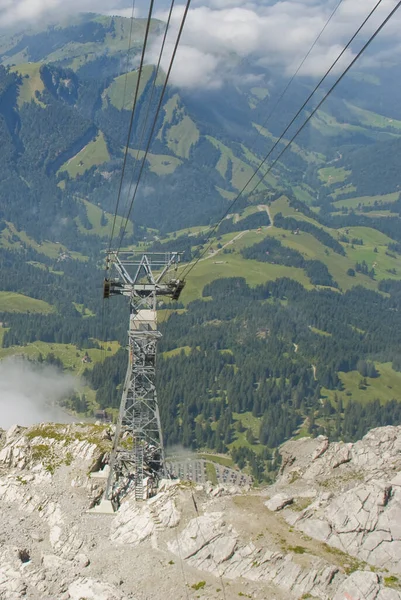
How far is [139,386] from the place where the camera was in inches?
2702

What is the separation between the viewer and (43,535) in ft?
206

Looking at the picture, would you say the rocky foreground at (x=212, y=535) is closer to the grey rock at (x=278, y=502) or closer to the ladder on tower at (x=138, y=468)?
the grey rock at (x=278, y=502)

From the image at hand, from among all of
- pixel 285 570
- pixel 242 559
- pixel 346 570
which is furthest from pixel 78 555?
pixel 346 570

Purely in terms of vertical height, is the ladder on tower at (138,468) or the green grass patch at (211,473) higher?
the ladder on tower at (138,468)

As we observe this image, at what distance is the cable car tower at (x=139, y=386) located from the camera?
66.9 meters

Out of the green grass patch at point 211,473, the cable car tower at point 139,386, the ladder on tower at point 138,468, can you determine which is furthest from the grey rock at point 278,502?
the green grass patch at point 211,473

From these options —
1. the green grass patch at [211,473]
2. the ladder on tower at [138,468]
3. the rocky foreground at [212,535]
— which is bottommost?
the green grass patch at [211,473]

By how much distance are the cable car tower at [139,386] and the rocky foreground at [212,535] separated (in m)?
2.77

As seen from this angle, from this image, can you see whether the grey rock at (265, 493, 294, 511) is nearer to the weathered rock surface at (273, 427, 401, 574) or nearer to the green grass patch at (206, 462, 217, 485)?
the weathered rock surface at (273, 427, 401, 574)

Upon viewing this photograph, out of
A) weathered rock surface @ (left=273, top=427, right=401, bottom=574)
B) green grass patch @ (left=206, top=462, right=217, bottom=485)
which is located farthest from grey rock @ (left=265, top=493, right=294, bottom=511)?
Answer: green grass patch @ (left=206, top=462, right=217, bottom=485)

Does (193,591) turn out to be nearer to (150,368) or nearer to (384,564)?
(384,564)

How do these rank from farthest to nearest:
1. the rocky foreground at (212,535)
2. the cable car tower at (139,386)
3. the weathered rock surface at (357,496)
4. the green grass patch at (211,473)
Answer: the green grass patch at (211,473) < the cable car tower at (139,386) < the weathered rock surface at (357,496) < the rocky foreground at (212,535)

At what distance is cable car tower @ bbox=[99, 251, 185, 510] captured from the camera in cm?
6694

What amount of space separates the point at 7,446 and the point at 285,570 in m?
37.7
